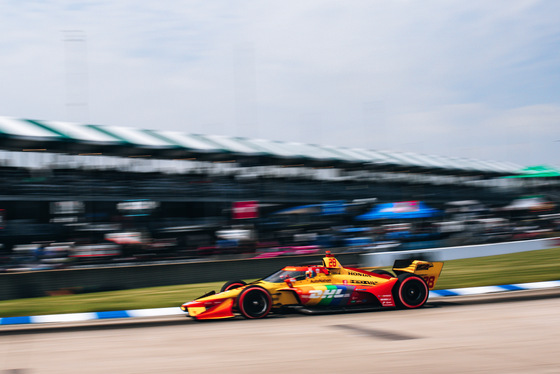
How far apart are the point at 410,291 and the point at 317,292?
5.48 feet

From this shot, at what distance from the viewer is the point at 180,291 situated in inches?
520

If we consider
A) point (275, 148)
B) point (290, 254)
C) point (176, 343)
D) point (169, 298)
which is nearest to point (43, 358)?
point (176, 343)

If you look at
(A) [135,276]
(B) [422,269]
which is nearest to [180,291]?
(A) [135,276]

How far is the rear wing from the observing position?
9672 mm

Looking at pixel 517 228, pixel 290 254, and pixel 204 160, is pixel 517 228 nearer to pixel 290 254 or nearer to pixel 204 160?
pixel 290 254

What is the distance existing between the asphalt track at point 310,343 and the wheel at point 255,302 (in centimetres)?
23

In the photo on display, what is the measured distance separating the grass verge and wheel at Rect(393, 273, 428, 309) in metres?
3.27

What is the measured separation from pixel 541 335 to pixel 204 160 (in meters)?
18.2

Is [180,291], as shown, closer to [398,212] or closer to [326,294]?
[326,294]

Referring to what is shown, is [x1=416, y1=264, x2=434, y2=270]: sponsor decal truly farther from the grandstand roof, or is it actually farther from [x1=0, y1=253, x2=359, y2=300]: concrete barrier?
the grandstand roof

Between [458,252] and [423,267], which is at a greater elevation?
[423,267]

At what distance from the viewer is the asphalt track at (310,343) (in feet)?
18.3

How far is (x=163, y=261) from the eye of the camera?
16.0 m

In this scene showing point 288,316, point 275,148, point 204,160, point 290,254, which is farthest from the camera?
point 275,148
